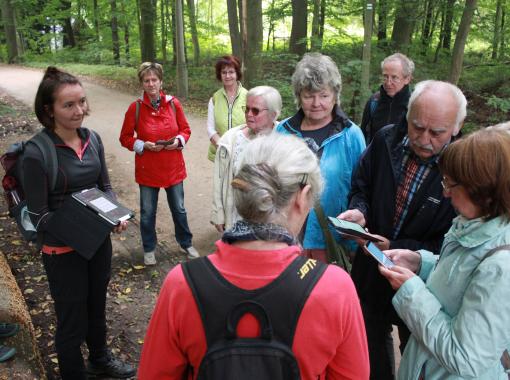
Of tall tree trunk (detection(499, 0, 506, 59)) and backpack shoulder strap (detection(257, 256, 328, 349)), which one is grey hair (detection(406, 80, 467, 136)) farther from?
tall tree trunk (detection(499, 0, 506, 59))

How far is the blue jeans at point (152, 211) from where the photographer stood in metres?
4.66

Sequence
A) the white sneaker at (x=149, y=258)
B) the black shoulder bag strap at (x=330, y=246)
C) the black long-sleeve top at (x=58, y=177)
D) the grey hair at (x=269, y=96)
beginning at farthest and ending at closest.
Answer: the white sneaker at (x=149, y=258) → the grey hair at (x=269, y=96) → the black shoulder bag strap at (x=330, y=246) → the black long-sleeve top at (x=58, y=177)

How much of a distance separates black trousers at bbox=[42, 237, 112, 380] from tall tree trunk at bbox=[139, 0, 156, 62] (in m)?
16.0

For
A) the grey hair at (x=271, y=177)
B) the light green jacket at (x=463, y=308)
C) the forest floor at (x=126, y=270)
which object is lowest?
the forest floor at (x=126, y=270)

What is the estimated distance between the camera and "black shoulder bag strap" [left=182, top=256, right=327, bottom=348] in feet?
3.94

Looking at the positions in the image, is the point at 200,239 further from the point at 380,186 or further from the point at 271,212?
the point at 271,212

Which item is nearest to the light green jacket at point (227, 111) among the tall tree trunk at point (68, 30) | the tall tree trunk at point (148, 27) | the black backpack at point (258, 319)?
the black backpack at point (258, 319)

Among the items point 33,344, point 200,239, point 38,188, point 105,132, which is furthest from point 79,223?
→ point 105,132

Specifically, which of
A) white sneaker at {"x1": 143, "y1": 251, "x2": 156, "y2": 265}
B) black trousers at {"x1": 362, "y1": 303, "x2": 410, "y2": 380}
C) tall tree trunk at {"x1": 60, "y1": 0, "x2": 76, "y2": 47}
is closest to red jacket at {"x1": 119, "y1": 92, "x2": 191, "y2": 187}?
white sneaker at {"x1": 143, "y1": 251, "x2": 156, "y2": 265}

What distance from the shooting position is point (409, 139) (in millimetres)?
2340

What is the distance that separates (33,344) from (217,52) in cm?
2251

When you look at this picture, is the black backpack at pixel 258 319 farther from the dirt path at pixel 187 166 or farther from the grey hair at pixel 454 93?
the dirt path at pixel 187 166

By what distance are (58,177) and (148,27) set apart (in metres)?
16.4

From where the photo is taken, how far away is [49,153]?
2.53 m
